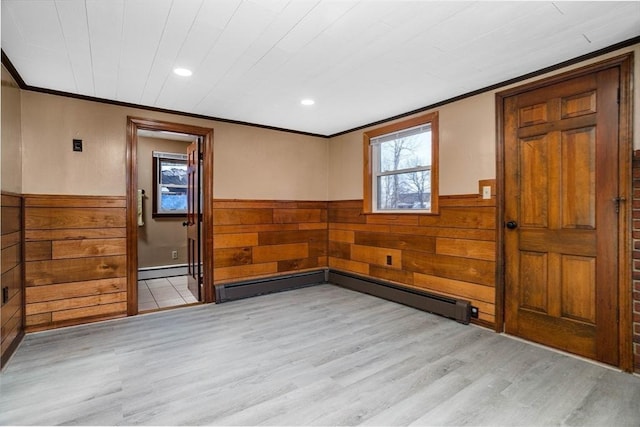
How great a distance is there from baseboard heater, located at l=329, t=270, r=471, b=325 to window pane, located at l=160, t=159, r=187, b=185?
3.20 metres

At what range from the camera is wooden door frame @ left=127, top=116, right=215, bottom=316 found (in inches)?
134

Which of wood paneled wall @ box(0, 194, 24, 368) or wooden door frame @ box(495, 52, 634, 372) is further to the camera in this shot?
wood paneled wall @ box(0, 194, 24, 368)

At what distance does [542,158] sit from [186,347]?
10.9ft

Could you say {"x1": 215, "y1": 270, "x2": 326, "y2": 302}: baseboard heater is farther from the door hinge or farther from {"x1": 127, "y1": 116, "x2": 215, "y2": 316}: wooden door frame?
the door hinge

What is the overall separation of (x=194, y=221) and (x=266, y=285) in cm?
127

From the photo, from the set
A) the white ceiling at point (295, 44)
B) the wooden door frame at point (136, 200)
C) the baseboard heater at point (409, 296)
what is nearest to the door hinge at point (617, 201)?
the white ceiling at point (295, 44)

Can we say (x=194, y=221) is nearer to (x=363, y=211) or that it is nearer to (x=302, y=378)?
(x=363, y=211)

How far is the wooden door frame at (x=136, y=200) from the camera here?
341 cm

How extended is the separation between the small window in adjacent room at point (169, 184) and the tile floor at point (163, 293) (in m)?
1.17

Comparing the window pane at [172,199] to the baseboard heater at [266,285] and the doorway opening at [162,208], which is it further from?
the baseboard heater at [266,285]

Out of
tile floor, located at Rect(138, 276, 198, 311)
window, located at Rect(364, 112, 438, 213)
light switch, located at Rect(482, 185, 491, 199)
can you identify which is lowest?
tile floor, located at Rect(138, 276, 198, 311)

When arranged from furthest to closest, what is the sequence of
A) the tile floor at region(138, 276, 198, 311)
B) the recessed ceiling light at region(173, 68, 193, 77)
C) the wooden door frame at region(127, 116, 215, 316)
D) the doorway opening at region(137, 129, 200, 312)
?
the doorway opening at region(137, 129, 200, 312), the tile floor at region(138, 276, 198, 311), the wooden door frame at region(127, 116, 215, 316), the recessed ceiling light at region(173, 68, 193, 77)

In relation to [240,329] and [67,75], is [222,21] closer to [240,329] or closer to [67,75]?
[67,75]

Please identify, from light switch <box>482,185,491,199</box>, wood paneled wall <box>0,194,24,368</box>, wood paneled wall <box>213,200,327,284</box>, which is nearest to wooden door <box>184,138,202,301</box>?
wood paneled wall <box>213,200,327,284</box>
